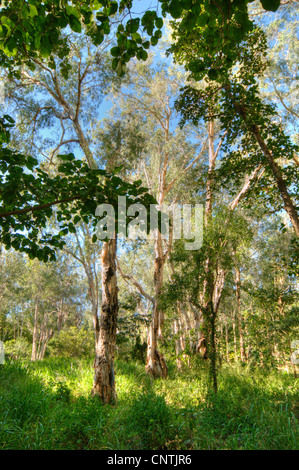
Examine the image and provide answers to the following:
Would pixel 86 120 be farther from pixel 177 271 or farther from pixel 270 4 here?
pixel 270 4

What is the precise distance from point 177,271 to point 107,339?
482 cm

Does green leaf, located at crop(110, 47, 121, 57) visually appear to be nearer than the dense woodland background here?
Yes

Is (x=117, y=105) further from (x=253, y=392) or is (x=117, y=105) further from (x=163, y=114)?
(x=253, y=392)

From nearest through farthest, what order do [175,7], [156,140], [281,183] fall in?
[175,7] → [281,183] → [156,140]

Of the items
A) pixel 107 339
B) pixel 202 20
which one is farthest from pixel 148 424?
pixel 202 20

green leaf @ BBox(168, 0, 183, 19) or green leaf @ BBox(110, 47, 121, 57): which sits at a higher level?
green leaf @ BBox(168, 0, 183, 19)

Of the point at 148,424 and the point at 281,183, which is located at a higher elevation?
the point at 281,183

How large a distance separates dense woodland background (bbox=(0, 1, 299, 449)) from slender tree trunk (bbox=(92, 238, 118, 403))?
47 cm

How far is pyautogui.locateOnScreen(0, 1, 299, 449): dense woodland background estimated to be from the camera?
3.52m

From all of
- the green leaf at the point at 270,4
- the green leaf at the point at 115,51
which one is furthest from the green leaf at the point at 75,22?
the green leaf at the point at 270,4

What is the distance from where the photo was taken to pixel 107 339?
5.50 m

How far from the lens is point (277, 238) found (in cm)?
1440

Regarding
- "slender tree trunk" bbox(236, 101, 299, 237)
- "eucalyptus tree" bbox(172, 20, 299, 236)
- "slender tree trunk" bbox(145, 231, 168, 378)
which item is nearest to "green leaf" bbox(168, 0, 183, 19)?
"eucalyptus tree" bbox(172, 20, 299, 236)

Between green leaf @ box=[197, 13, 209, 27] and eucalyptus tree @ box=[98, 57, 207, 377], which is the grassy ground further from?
eucalyptus tree @ box=[98, 57, 207, 377]
